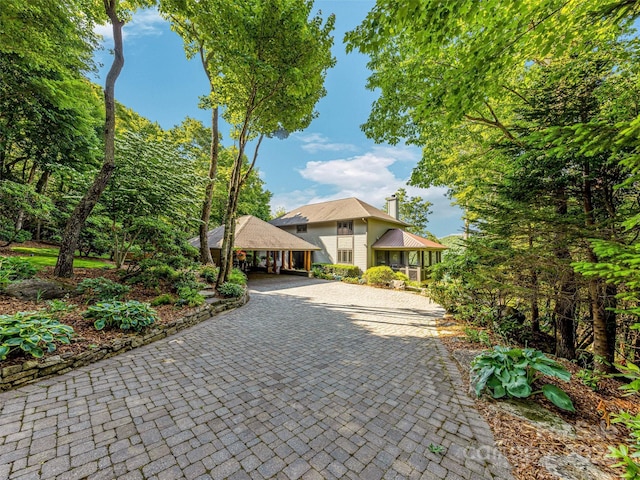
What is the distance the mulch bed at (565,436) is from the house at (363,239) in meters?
12.2

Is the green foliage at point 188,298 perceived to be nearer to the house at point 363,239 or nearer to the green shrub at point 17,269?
the green shrub at point 17,269

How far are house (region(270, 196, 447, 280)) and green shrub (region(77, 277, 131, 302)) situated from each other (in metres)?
15.0

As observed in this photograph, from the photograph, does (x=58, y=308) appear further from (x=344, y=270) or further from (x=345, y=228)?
(x=345, y=228)

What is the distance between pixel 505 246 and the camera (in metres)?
5.80

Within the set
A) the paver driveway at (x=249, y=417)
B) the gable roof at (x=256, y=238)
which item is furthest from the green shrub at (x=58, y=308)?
the gable roof at (x=256, y=238)

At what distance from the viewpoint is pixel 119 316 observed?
16.2 feet

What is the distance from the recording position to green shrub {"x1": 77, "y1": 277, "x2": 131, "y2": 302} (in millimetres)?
5914

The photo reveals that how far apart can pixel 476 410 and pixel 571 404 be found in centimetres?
116

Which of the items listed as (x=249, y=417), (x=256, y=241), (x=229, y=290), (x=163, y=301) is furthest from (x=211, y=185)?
(x=249, y=417)

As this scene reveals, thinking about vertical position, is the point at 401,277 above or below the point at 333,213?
below

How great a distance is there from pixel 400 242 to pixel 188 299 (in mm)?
14928

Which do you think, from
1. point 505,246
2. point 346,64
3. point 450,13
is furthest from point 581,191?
point 346,64

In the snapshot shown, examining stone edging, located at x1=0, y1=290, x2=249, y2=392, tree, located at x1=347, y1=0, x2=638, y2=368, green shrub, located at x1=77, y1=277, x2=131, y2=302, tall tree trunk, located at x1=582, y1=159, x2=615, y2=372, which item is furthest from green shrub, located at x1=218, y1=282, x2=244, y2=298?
tall tree trunk, located at x1=582, y1=159, x2=615, y2=372

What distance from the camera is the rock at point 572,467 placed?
7.03 feet
